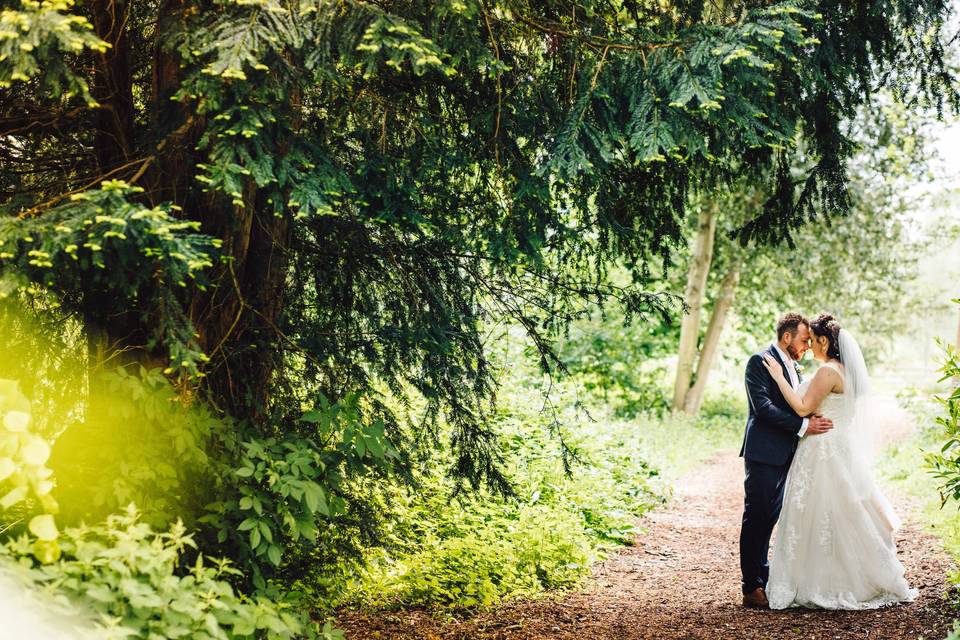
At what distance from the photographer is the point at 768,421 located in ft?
20.3

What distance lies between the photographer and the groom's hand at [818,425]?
20.2 ft

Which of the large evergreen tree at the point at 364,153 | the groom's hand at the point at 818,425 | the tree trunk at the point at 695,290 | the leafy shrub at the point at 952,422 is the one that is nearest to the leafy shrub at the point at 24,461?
the large evergreen tree at the point at 364,153

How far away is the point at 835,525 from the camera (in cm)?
602

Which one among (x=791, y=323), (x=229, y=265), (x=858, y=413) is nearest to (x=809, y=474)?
(x=858, y=413)

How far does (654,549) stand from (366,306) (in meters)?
4.88

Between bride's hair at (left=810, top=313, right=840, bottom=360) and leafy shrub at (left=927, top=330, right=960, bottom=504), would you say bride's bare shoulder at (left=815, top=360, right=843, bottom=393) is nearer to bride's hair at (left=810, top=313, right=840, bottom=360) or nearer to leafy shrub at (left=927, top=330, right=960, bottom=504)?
bride's hair at (left=810, top=313, right=840, bottom=360)

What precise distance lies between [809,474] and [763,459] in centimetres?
40

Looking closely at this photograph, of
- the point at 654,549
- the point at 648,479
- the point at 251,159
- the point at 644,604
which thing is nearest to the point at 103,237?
the point at 251,159

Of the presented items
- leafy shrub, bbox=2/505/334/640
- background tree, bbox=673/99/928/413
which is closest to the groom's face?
leafy shrub, bbox=2/505/334/640

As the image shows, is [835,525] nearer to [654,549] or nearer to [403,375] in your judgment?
[654,549]

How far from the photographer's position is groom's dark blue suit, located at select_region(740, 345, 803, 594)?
616cm

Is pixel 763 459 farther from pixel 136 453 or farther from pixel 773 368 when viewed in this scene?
pixel 136 453

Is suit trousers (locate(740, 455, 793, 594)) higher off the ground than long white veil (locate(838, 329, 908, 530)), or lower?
lower

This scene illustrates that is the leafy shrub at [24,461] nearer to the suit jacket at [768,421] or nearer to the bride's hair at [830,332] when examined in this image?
the suit jacket at [768,421]
